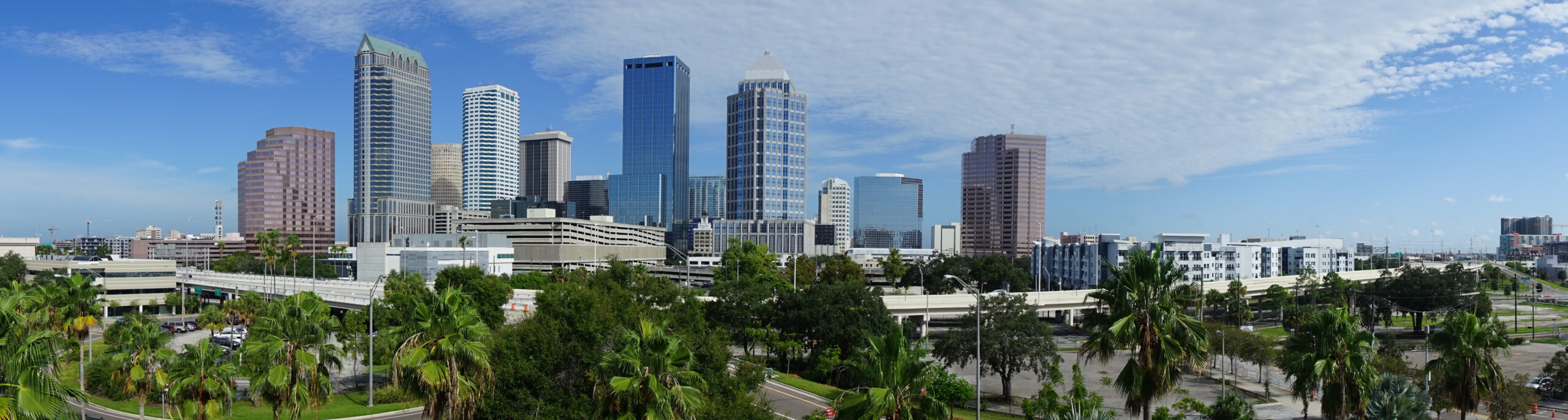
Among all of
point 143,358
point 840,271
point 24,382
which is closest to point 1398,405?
point 24,382

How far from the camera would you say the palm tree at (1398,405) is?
75.5 feet

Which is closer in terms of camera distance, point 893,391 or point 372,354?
point 893,391

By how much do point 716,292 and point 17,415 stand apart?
199 ft

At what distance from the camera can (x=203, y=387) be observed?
2969 centimetres

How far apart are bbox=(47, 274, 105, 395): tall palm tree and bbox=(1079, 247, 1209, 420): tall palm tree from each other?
5221 cm

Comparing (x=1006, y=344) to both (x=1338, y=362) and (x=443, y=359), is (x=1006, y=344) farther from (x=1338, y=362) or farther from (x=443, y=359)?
(x=443, y=359)

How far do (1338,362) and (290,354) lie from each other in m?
31.7

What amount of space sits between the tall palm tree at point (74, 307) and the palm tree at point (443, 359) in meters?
34.5

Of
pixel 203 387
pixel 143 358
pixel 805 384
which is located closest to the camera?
pixel 203 387

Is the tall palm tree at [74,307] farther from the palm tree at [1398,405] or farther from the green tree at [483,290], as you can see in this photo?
the palm tree at [1398,405]

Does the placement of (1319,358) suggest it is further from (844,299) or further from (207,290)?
(207,290)

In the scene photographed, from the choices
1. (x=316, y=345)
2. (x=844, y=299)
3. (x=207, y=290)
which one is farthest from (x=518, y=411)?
(x=207, y=290)

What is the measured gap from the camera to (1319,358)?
25141 millimetres

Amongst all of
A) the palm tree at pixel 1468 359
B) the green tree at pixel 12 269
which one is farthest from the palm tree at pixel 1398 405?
the green tree at pixel 12 269
